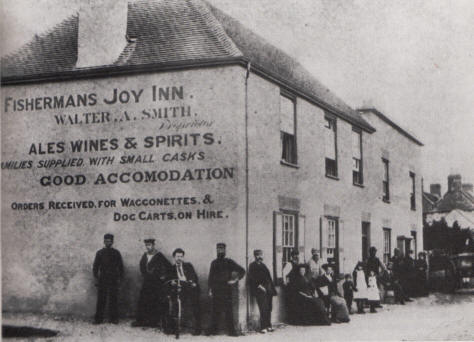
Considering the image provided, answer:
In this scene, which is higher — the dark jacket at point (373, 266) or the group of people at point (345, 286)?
the dark jacket at point (373, 266)

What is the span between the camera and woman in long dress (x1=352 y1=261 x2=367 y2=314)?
14.1m

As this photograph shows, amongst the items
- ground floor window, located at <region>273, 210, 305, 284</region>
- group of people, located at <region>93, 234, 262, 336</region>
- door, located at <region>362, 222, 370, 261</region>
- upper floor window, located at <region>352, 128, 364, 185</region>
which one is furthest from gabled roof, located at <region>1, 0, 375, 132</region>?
door, located at <region>362, 222, 370, 261</region>

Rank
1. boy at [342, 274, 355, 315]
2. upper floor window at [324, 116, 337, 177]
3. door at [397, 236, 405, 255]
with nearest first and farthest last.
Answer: boy at [342, 274, 355, 315], upper floor window at [324, 116, 337, 177], door at [397, 236, 405, 255]

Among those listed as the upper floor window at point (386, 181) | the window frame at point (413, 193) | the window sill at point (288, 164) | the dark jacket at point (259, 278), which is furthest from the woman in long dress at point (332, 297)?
the window frame at point (413, 193)

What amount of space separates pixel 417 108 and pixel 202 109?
415 centimetres

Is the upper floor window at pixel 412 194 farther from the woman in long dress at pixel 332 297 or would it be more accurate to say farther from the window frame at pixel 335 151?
the woman in long dress at pixel 332 297

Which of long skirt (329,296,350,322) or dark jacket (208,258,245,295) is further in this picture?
long skirt (329,296,350,322)

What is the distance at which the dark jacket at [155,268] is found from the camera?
10836mm

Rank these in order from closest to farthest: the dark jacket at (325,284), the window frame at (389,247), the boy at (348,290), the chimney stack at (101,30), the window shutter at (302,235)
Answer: the chimney stack at (101,30) → the dark jacket at (325,284) → the window shutter at (302,235) → the boy at (348,290) → the window frame at (389,247)

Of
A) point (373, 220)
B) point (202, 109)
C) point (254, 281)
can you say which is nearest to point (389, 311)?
point (373, 220)

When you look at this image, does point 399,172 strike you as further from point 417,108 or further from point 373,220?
point 417,108

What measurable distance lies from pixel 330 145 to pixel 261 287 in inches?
185

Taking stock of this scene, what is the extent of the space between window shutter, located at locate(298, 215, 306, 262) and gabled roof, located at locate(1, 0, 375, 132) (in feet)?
8.29

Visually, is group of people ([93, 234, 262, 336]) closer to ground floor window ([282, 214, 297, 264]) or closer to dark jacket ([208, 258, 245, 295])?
dark jacket ([208, 258, 245, 295])
